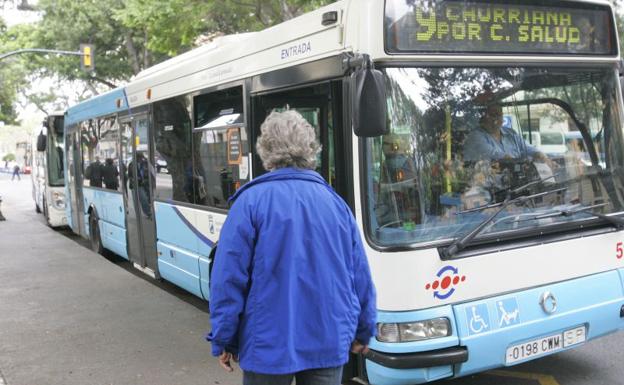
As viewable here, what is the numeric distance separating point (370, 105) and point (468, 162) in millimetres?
846

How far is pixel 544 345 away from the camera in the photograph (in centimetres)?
398

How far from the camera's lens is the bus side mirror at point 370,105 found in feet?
11.4

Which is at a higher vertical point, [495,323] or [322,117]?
[322,117]

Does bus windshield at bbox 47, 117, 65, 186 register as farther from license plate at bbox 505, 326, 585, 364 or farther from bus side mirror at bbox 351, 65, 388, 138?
license plate at bbox 505, 326, 585, 364

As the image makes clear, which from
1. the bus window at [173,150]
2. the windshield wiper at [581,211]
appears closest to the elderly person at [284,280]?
the windshield wiper at [581,211]

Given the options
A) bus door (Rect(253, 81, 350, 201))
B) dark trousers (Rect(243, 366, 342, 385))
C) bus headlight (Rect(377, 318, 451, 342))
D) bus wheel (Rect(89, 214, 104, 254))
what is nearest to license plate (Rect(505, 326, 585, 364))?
bus headlight (Rect(377, 318, 451, 342))

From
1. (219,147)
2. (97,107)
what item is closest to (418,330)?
(219,147)

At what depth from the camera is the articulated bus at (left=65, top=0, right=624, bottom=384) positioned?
371cm

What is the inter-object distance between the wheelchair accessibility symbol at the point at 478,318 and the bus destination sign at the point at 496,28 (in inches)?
61.2

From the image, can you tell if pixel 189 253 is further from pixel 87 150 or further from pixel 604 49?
pixel 87 150

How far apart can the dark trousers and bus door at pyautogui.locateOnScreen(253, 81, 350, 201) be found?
5.04ft

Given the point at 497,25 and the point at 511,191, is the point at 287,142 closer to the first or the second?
the point at 511,191

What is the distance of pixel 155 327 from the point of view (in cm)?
599

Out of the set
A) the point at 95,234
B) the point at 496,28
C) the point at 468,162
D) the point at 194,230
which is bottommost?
the point at 95,234
